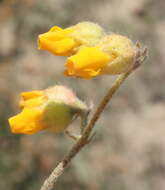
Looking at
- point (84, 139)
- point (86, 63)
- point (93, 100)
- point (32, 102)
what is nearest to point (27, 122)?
point (32, 102)

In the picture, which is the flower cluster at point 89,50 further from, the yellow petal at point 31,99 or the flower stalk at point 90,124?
the yellow petal at point 31,99

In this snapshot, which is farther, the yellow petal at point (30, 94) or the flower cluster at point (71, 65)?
the yellow petal at point (30, 94)

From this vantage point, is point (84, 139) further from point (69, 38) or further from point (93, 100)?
point (93, 100)

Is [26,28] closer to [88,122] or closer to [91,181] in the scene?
[91,181]

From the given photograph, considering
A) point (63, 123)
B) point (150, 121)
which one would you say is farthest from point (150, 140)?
point (63, 123)

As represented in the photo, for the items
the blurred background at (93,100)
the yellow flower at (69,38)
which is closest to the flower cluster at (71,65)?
the yellow flower at (69,38)

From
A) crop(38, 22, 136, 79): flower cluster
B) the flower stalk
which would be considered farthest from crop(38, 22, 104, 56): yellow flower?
the flower stalk
